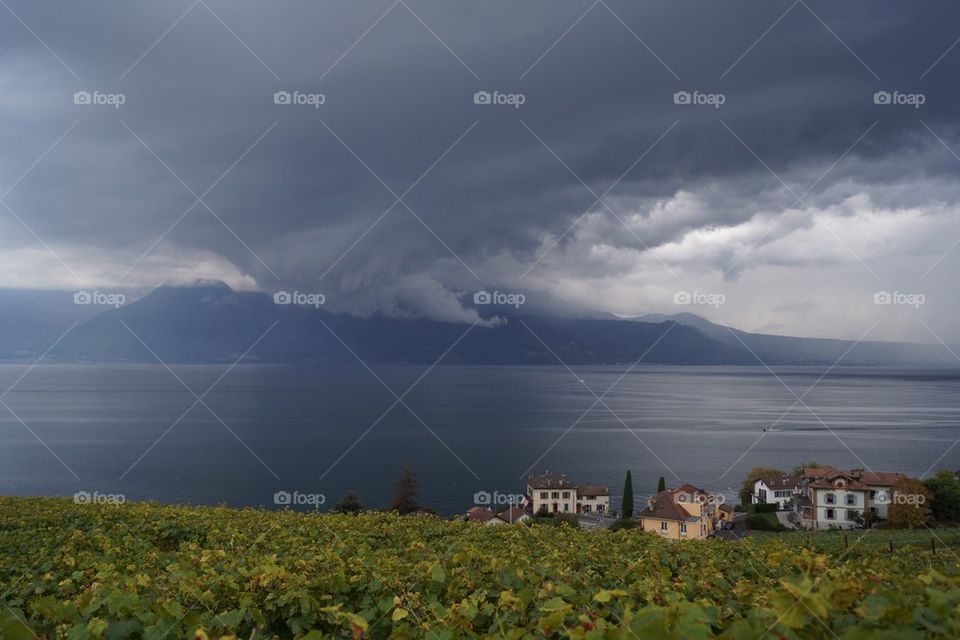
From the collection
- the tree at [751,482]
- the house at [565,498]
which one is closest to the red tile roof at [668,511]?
the house at [565,498]

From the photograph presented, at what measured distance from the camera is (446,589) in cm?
436

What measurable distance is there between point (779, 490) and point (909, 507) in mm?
16595

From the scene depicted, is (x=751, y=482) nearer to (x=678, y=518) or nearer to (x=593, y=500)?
(x=593, y=500)

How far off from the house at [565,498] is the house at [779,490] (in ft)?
50.4

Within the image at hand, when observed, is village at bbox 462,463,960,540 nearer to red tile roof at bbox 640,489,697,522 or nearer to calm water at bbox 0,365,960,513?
red tile roof at bbox 640,489,697,522

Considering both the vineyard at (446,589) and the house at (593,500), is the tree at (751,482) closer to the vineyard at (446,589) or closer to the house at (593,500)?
the house at (593,500)

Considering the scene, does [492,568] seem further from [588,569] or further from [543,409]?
[543,409]

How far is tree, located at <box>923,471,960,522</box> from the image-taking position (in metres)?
39.8

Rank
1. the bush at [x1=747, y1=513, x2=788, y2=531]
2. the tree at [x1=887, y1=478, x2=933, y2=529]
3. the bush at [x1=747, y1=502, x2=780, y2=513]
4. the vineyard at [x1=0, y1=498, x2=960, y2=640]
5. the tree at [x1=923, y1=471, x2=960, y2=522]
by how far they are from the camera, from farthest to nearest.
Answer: the bush at [x1=747, y1=502, x2=780, y2=513] < the bush at [x1=747, y1=513, x2=788, y2=531] < the tree at [x1=923, y1=471, x2=960, y2=522] < the tree at [x1=887, y1=478, x2=933, y2=529] < the vineyard at [x1=0, y1=498, x2=960, y2=640]

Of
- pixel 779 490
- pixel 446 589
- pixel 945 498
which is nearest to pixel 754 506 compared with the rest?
pixel 779 490

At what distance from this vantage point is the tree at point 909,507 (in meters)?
36.1

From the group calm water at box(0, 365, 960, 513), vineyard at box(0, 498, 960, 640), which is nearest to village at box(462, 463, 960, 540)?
calm water at box(0, 365, 960, 513)

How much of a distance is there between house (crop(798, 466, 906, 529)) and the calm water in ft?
73.4

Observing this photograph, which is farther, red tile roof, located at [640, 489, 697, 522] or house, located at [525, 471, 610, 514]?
house, located at [525, 471, 610, 514]
